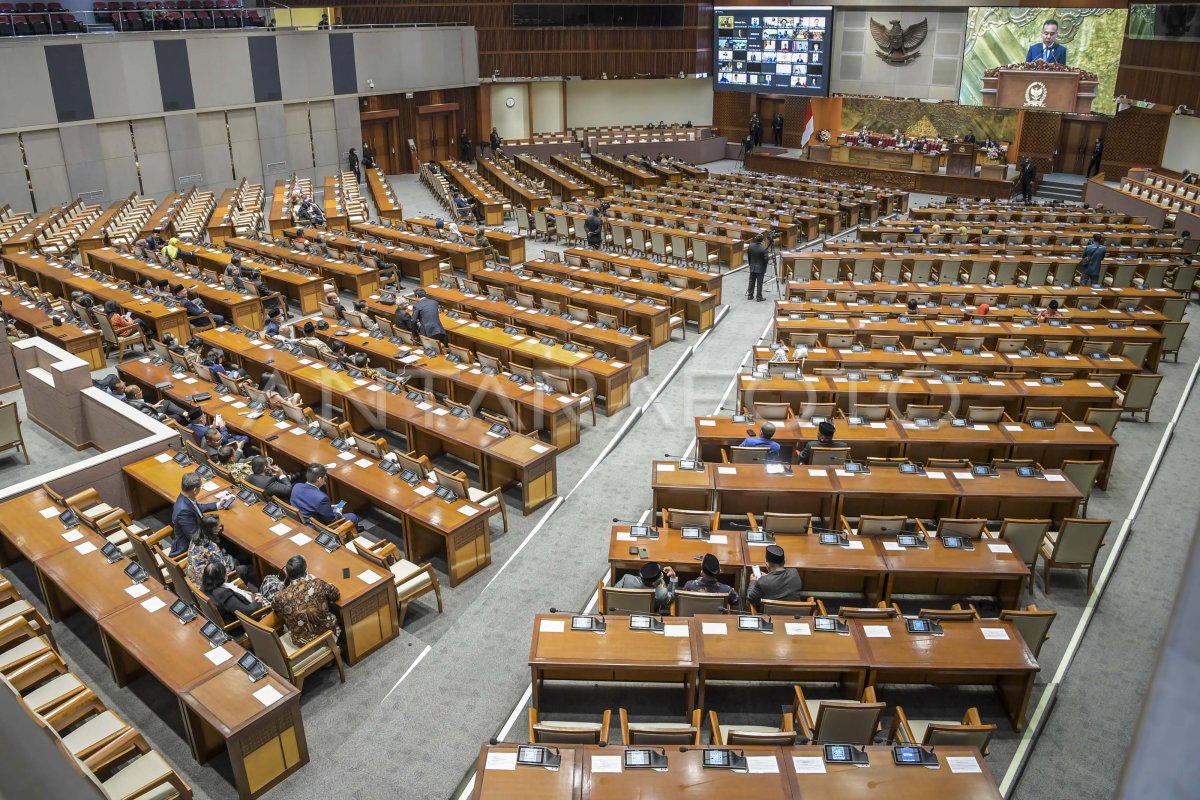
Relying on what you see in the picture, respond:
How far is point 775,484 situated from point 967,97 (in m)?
24.1

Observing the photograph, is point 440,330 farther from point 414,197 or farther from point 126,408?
point 414,197

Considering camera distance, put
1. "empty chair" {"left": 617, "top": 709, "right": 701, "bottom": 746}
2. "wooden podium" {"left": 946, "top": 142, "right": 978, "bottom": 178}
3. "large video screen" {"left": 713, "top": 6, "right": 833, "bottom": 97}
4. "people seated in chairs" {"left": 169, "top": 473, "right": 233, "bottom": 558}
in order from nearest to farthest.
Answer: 1. "empty chair" {"left": 617, "top": 709, "right": 701, "bottom": 746}
2. "people seated in chairs" {"left": 169, "top": 473, "right": 233, "bottom": 558}
3. "wooden podium" {"left": 946, "top": 142, "right": 978, "bottom": 178}
4. "large video screen" {"left": 713, "top": 6, "right": 833, "bottom": 97}

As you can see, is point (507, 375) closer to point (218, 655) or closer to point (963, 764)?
point (218, 655)

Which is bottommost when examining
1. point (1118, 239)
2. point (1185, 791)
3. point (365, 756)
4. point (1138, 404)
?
point (365, 756)

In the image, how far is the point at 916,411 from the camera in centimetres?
1045

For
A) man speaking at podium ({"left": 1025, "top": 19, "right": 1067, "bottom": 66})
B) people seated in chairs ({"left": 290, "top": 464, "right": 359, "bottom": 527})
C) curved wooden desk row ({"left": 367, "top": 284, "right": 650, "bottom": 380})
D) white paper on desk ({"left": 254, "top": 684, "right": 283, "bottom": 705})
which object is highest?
man speaking at podium ({"left": 1025, "top": 19, "right": 1067, "bottom": 66})

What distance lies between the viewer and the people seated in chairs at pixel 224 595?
7.09 metres

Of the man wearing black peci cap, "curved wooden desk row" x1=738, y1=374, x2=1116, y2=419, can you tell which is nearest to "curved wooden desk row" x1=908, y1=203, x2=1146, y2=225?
"curved wooden desk row" x1=738, y1=374, x2=1116, y2=419

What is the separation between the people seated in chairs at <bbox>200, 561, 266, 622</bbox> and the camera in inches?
279

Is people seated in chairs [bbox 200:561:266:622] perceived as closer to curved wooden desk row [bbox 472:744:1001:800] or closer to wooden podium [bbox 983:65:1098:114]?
curved wooden desk row [bbox 472:744:1001:800]

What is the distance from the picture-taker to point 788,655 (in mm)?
6391

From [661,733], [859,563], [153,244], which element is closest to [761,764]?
[661,733]

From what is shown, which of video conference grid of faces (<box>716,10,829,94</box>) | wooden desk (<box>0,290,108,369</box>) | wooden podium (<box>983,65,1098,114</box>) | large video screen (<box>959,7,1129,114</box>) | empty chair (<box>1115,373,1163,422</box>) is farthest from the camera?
video conference grid of faces (<box>716,10,829,94</box>)

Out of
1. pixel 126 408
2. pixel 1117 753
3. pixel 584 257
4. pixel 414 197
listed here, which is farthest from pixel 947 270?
pixel 414 197
